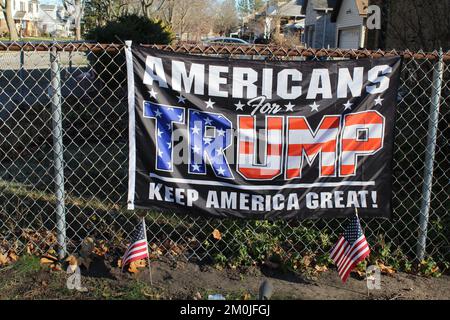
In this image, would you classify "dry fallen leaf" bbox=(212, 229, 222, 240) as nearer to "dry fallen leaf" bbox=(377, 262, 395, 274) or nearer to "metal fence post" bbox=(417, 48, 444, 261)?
"dry fallen leaf" bbox=(377, 262, 395, 274)

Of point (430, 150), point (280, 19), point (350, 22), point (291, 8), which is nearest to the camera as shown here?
point (430, 150)

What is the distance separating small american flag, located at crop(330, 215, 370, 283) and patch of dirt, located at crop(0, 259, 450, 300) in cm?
17

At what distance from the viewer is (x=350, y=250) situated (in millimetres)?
4094

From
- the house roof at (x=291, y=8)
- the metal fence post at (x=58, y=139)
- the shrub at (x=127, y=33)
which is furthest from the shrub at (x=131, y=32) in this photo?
the house roof at (x=291, y=8)

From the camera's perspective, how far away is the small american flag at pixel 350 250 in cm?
403

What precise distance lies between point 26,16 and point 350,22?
8456cm

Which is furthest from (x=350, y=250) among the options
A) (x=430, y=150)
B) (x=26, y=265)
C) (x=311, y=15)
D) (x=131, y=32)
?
(x=311, y=15)

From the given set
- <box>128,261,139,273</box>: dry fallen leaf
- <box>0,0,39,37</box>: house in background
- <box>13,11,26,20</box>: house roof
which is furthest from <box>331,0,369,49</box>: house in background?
<box>13,11,26,20</box>: house roof

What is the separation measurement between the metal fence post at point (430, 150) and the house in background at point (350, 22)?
18.4 metres

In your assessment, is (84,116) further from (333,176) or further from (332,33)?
(332,33)

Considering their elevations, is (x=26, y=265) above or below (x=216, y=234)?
below

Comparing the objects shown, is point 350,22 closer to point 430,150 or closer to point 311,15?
point 311,15
